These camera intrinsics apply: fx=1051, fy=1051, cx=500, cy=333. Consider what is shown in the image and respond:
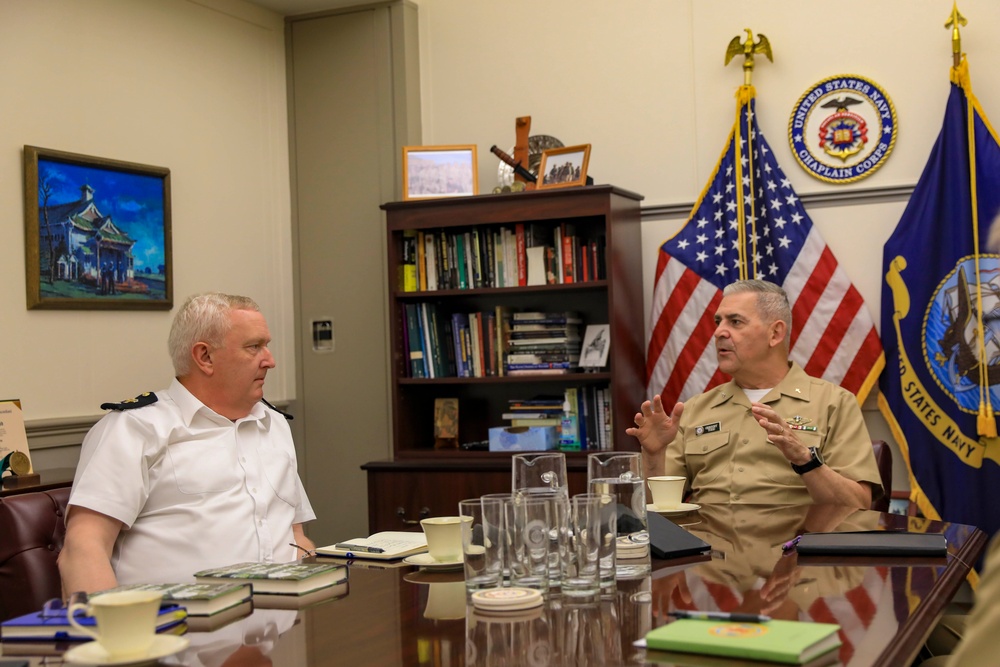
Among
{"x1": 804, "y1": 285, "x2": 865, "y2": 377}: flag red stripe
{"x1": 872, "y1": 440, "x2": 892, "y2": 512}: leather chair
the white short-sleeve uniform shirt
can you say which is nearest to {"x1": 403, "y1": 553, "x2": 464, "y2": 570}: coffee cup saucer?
the white short-sleeve uniform shirt

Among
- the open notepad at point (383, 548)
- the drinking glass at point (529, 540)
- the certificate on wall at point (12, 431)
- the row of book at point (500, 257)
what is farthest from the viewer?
the row of book at point (500, 257)

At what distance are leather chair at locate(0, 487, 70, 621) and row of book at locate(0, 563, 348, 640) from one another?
2.20ft

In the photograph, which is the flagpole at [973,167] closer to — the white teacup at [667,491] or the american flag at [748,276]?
the american flag at [748,276]

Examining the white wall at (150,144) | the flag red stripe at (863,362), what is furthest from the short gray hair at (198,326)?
the flag red stripe at (863,362)

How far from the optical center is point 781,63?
13.5 feet

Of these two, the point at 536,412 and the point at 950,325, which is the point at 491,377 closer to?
the point at 536,412

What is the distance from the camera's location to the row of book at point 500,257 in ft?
13.6

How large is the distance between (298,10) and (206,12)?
478 millimetres

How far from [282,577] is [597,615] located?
1.76 ft

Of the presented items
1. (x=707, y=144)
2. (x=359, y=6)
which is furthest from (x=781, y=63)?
(x=359, y=6)

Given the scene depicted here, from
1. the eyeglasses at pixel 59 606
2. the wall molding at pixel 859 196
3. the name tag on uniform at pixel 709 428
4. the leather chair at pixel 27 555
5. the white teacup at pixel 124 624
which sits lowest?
the leather chair at pixel 27 555

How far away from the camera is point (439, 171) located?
438 cm

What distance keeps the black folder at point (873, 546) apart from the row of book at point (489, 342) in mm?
2229

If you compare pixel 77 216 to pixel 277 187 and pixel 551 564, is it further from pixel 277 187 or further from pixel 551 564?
pixel 551 564
